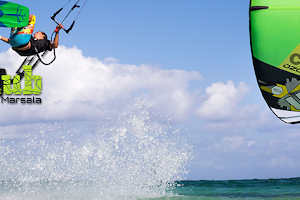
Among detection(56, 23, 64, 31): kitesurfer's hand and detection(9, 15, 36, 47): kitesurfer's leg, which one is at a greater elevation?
detection(56, 23, 64, 31): kitesurfer's hand

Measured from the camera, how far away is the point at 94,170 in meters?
12.4

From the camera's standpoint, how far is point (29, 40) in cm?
679

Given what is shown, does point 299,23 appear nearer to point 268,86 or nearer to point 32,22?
point 268,86

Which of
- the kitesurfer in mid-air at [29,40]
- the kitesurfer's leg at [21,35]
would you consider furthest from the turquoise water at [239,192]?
the kitesurfer's leg at [21,35]

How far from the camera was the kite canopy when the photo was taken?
7.60m

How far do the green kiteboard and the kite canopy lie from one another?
532 centimetres

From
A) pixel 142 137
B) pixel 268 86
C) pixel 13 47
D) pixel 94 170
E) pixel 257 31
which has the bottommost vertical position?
pixel 94 170

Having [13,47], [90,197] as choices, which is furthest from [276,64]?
[90,197]

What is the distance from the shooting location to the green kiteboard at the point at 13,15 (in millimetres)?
6789

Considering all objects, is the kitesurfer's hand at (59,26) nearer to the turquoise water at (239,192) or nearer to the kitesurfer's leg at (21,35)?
the kitesurfer's leg at (21,35)

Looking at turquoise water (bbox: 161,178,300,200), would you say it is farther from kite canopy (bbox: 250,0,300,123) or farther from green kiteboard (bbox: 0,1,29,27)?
green kiteboard (bbox: 0,1,29,27)

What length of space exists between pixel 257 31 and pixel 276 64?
962mm

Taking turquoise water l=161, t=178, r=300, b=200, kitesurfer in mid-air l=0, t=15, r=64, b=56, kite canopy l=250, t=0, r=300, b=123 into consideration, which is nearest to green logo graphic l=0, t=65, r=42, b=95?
kitesurfer in mid-air l=0, t=15, r=64, b=56

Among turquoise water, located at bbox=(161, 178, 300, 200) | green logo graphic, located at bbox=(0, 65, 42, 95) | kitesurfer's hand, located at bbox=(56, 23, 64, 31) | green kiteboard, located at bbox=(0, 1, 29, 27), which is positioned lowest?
turquoise water, located at bbox=(161, 178, 300, 200)
